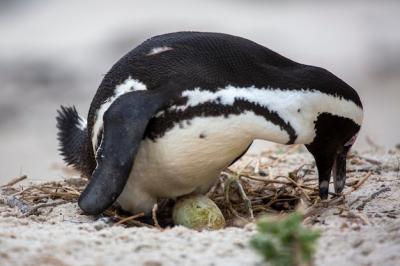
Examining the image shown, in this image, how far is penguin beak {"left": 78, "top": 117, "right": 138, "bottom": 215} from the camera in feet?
9.04

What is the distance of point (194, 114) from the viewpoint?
2.85 m

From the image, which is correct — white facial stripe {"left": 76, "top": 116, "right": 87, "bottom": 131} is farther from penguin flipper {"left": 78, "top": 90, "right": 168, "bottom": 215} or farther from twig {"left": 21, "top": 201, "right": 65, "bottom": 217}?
penguin flipper {"left": 78, "top": 90, "right": 168, "bottom": 215}

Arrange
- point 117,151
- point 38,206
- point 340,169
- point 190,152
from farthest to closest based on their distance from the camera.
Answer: point 340,169
point 38,206
point 190,152
point 117,151

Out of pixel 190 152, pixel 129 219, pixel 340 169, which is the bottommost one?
pixel 129 219

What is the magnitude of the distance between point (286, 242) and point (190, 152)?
934 millimetres

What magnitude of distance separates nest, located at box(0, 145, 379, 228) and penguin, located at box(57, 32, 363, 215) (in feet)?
0.52

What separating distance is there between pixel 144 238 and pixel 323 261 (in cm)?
51

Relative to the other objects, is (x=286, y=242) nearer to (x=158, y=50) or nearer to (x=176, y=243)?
(x=176, y=243)

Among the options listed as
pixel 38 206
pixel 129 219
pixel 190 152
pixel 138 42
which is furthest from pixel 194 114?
pixel 138 42

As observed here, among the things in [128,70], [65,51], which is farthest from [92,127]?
[65,51]

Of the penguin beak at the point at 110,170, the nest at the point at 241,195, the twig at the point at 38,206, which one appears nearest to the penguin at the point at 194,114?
the penguin beak at the point at 110,170

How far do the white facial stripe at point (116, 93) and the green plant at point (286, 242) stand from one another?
1.06m

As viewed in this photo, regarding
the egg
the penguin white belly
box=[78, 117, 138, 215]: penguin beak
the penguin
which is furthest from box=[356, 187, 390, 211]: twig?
box=[78, 117, 138, 215]: penguin beak

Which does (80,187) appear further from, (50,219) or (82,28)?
(82,28)
